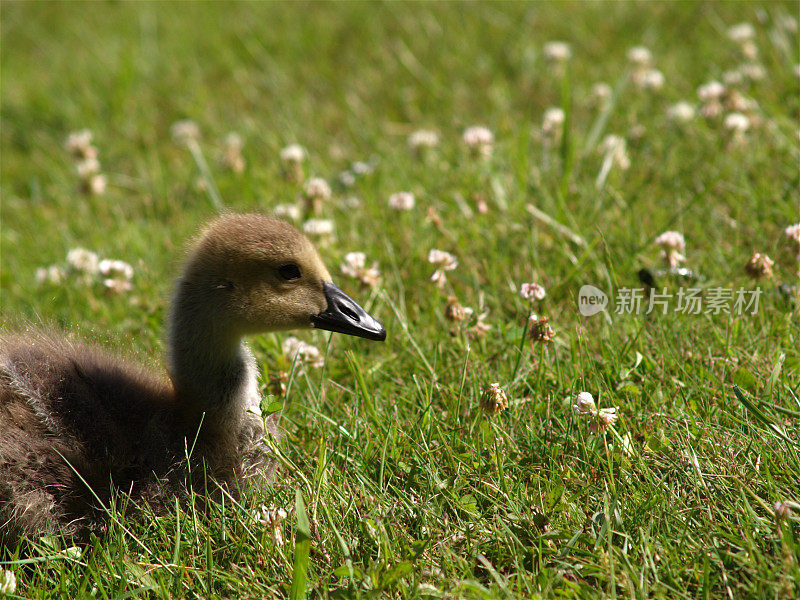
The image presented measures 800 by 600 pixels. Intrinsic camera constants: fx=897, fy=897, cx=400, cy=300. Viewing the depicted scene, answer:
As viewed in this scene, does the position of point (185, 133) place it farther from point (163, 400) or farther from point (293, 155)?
point (163, 400)

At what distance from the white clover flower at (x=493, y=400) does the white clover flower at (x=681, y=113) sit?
2.37m

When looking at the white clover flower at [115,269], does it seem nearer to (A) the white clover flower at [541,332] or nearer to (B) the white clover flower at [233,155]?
(B) the white clover flower at [233,155]

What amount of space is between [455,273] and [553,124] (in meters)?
1.39

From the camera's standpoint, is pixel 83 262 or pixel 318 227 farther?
pixel 83 262

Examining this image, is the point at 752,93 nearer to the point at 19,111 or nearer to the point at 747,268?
the point at 747,268

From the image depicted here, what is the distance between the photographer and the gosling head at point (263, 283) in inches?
104

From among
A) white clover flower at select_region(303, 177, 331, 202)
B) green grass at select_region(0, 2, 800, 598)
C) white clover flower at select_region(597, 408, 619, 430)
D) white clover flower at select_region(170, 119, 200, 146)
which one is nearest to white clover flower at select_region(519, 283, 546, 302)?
green grass at select_region(0, 2, 800, 598)

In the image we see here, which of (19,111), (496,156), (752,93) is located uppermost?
(752,93)

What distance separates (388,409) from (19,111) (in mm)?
4029

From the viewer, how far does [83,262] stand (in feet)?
12.5

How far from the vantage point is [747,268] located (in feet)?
9.73

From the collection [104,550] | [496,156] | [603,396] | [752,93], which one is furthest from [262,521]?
[752,93]

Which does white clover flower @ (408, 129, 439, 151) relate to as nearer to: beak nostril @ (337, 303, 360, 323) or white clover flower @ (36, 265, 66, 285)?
white clover flower @ (36, 265, 66, 285)

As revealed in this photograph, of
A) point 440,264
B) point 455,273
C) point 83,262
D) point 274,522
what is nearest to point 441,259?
point 440,264
